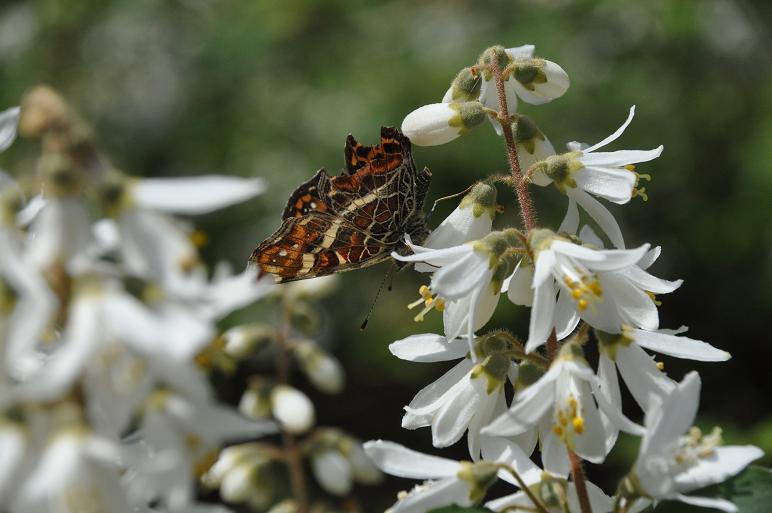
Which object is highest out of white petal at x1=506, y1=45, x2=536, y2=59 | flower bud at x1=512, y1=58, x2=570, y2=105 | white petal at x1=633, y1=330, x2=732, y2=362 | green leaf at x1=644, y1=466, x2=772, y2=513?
Result: white petal at x1=506, y1=45, x2=536, y2=59

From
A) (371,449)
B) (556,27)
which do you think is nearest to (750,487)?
(371,449)

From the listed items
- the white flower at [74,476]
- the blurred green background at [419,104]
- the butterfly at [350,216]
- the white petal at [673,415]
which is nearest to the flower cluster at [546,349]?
the white petal at [673,415]

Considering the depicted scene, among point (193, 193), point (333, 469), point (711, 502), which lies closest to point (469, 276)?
point (711, 502)

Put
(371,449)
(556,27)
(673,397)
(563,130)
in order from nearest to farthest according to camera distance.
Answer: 1. (673,397)
2. (371,449)
3. (556,27)
4. (563,130)

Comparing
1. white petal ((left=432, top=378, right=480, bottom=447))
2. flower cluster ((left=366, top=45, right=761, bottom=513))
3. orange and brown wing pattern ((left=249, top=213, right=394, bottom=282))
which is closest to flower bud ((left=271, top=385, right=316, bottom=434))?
orange and brown wing pattern ((left=249, top=213, right=394, bottom=282))

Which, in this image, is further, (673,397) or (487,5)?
(487,5)

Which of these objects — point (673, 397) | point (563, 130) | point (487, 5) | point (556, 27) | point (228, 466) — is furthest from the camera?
point (487, 5)

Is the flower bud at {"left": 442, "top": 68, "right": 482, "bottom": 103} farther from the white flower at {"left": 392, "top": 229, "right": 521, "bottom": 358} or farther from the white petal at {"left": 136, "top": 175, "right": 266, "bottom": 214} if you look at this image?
the white petal at {"left": 136, "top": 175, "right": 266, "bottom": 214}

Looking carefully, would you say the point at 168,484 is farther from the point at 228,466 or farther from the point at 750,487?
the point at 228,466
